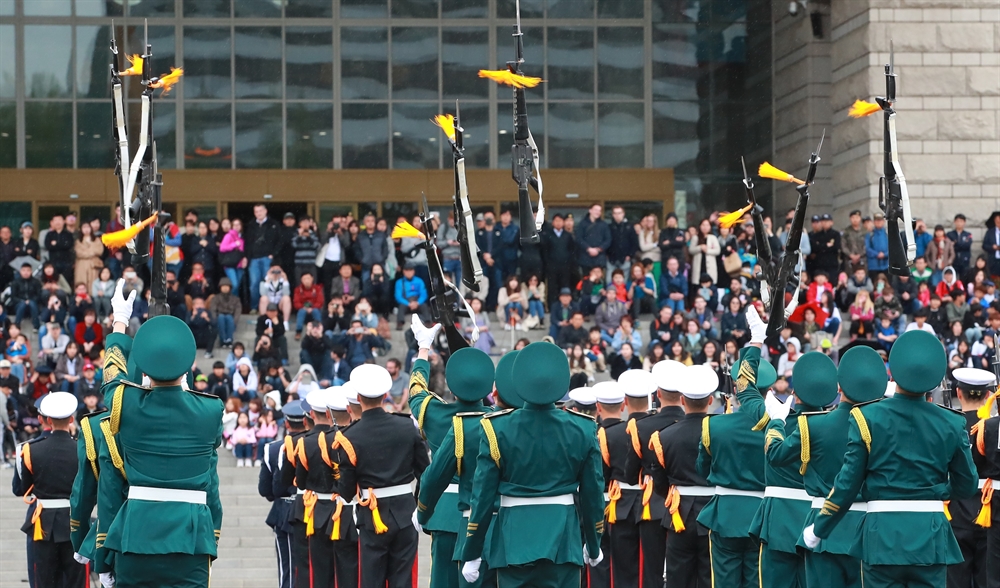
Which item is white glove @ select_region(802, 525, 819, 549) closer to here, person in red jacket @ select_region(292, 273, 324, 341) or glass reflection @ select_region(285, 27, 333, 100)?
person in red jacket @ select_region(292, 273, 324, 341)

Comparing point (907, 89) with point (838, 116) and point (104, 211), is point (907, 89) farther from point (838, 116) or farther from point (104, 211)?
point (104, 211)

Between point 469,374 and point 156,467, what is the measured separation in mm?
2125

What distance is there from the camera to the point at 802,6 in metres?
28.8

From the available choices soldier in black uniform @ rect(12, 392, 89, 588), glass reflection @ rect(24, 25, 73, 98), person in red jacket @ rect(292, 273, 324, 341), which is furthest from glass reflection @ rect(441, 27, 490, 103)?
soldier in black uniform @ rect(12, 392, 89, 588)

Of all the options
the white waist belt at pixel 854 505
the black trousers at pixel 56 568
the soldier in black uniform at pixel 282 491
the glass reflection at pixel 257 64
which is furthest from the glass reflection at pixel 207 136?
the white waist belt at pixel 854 505

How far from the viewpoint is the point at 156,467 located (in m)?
7.93

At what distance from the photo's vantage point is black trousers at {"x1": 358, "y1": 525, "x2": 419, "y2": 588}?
35.1ft

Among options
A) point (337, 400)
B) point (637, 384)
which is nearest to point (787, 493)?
point (637, 384)

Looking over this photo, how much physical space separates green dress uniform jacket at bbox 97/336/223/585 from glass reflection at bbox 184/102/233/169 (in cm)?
2326

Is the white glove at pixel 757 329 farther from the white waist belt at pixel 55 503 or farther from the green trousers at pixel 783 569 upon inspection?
the white waist belt at pixel 55 503

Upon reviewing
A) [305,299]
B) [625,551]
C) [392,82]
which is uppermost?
[392,82]

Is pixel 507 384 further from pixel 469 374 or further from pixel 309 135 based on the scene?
pixel 309 135

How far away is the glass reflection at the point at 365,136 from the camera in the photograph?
31141 millimetres

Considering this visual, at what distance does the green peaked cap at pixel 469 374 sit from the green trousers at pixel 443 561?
3.41ft
